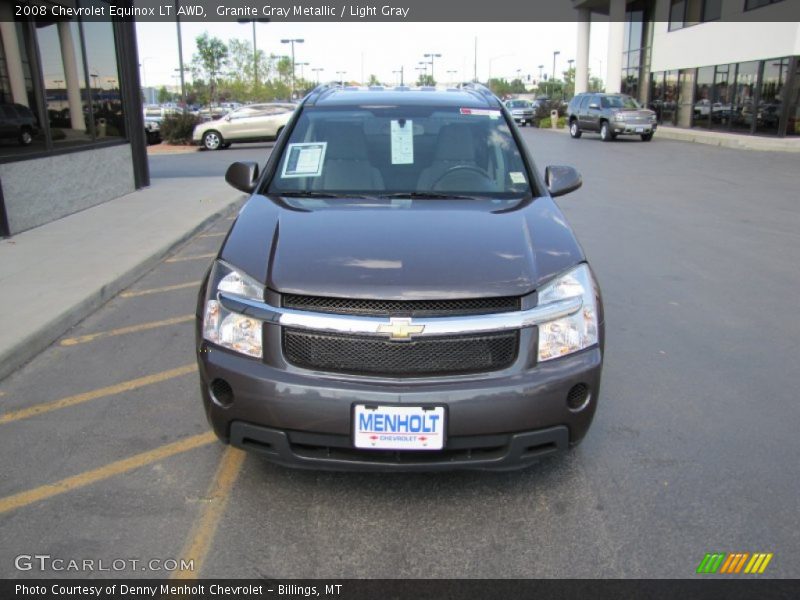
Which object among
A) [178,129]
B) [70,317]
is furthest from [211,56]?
[70,317]

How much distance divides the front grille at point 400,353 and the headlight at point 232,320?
0.16 meters

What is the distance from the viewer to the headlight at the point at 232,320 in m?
2.88

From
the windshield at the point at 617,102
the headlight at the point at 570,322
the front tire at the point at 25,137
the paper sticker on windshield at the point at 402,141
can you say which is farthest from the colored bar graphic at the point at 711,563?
the windshield at the point at 617,102

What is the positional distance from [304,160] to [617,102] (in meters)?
26.7

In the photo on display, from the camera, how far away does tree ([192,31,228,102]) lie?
47719mm

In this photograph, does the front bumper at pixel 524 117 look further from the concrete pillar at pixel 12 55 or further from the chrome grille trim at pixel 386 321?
the chrome grille trim at pixel 386 321

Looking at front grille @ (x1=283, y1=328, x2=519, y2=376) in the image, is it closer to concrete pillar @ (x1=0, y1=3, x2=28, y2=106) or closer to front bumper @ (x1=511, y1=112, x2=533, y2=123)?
concrete pillar @ (x1=0, y1=3, x2=28, y2=106)

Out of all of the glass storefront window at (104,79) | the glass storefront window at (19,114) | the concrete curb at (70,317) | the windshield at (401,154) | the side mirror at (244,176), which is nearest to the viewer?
the windshield at (401,154)

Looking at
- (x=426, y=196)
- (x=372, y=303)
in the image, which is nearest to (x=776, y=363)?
(x=426, y=196)

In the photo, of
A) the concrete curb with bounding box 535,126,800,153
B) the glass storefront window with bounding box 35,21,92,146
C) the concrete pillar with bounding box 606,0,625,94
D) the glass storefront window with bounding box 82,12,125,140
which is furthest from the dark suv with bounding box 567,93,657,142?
the glass storefront window with bounding box 35,21,92,146

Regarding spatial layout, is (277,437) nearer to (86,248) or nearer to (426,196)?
(426,196)

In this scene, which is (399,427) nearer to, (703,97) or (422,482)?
(422,482)

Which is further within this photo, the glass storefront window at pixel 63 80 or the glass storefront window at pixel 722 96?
the glass storefront window at pixel 722 96
